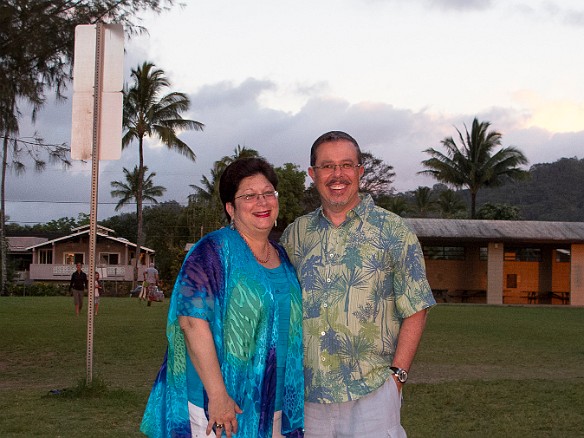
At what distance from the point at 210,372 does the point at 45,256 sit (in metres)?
58.7

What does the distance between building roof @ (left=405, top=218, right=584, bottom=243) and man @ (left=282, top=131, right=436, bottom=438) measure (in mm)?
32678

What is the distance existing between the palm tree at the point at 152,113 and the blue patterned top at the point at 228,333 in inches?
1652

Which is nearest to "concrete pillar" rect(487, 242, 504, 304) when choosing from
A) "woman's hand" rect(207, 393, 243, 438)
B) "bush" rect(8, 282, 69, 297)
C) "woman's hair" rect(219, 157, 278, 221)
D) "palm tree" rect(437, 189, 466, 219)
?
"bush" rect(8, 282, 69, 297)

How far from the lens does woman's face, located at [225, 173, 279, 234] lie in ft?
11.1

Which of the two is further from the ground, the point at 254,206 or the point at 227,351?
the point at 254,206

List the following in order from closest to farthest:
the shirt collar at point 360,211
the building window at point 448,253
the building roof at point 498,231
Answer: the shirt collar at point 360,211 → the building roof at point 498,231 → the building window at point 448,253

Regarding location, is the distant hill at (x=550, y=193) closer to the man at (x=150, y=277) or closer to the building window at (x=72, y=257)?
the building window at (x=72, y=257)

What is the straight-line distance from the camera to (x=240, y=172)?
3.44 meters

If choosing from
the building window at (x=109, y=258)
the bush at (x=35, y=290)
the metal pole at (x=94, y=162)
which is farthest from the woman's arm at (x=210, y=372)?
the building window at (x=109, y=258)

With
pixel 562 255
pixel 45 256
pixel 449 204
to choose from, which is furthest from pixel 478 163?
pixel 45 256

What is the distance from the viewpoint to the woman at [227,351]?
10.2 ft

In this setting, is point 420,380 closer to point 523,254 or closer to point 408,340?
point 408,340

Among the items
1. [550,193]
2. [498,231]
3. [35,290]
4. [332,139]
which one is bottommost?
[35,290]

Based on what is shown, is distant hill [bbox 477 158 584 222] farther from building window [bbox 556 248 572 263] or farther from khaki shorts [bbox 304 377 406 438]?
khaki shorts [bbox 304 377 406 438]
